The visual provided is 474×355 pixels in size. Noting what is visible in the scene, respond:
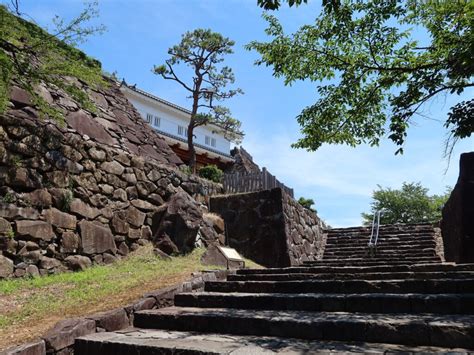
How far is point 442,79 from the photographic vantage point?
5246mm

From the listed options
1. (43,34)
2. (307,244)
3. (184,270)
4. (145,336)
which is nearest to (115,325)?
(145,336)

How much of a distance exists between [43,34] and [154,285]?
448 centimetres

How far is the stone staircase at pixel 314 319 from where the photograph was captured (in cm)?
289

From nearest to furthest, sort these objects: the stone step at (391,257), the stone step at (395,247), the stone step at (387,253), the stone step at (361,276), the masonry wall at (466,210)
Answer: the stone step at (361,276)
the masonry wall at (466,210)
the stone step at (391,257)
the stone step at (387,253)
the stone step at (395,247)

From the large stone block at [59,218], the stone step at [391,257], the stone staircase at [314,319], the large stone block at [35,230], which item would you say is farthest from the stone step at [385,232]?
the large stone block at [35,230]

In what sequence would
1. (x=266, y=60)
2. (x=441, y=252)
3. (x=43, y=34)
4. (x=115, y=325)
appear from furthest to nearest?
(x=441, y=252)
(x=266, y=60)
(x=43, y=34)
(x=115, y=325)

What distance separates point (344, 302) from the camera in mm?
3816

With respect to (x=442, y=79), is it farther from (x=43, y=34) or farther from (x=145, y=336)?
(x=43, y=34)

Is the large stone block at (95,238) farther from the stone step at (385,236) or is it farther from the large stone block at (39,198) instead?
the stone step at (385,236)

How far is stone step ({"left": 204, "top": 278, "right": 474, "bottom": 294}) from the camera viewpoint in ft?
12.8

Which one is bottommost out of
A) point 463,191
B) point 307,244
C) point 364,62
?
point 307,244

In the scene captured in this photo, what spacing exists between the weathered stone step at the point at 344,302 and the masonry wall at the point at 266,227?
5.01 metres

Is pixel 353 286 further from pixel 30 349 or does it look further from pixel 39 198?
pixel 39 198

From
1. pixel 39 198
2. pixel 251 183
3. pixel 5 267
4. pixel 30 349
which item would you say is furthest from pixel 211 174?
pixel 30 349
